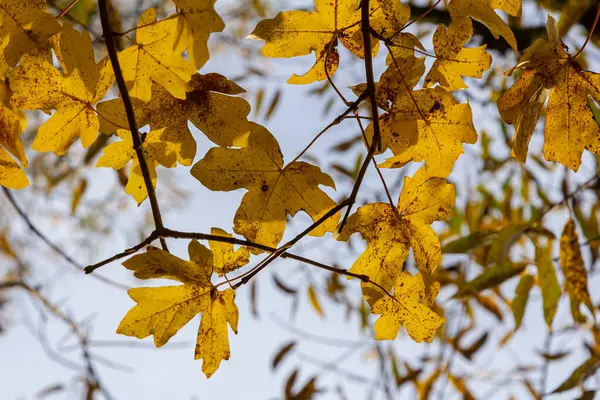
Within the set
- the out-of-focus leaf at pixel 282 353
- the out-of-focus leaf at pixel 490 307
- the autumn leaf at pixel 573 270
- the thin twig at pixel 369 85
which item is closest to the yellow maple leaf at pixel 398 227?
the thin twig at pixel 369 85

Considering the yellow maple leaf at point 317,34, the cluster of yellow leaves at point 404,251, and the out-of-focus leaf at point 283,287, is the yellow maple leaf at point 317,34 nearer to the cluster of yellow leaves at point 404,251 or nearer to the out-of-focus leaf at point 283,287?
the cluster of yellow leaves at point 404,251

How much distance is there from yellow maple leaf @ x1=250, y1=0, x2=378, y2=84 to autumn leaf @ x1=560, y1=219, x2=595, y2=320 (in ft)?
1.97

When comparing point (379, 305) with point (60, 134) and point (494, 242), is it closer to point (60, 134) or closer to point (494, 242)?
point (60, 134)

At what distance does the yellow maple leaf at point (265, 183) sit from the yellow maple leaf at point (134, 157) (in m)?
0.05

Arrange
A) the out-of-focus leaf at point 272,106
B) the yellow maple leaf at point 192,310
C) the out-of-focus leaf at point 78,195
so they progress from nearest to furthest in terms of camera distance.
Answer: the yellow maple leaf at point 192,310 → the out-of-focus leaf at point 78,195 → the out-of-focus leaf at point 272,106

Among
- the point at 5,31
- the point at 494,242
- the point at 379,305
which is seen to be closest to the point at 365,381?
the point at 494,242

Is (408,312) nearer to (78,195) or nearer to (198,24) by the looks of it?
(198,24)

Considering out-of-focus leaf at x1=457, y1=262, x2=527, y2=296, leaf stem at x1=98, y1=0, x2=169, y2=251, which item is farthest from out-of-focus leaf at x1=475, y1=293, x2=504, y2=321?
leaf stem at x1=98, y1=0, x2=169, y2=251

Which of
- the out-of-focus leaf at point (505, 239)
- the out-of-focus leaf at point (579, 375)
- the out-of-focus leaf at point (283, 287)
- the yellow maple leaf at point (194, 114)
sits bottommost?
the out-of-focus leaf at point (579, 375)

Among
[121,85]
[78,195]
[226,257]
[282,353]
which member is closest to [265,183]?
[226,257]

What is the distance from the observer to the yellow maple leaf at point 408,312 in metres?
0.63

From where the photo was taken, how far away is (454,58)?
24.6 inches

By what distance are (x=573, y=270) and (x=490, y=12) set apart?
59cm

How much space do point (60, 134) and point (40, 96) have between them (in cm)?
5
